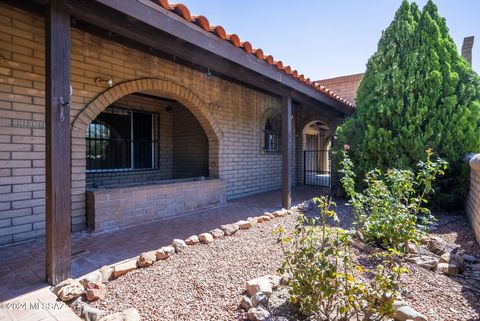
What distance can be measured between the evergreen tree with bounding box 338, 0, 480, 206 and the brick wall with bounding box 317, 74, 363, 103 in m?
3.73

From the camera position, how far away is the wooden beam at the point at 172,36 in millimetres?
2654

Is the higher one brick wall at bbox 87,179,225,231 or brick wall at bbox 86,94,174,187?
brick wall at bbox 86,94,174,187

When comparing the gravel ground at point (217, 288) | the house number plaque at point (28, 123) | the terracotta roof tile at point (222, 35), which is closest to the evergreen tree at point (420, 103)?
the terracotta roof tile at point (222, 35)

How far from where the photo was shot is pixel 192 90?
5.90 meters

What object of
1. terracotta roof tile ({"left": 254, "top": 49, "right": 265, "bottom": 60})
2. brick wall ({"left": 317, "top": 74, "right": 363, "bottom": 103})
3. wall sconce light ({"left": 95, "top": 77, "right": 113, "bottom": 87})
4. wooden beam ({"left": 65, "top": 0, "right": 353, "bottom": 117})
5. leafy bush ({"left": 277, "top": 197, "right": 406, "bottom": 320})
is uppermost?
brick wall ({"left": 317, "top": 74, "right": 363, "bottom": 103})

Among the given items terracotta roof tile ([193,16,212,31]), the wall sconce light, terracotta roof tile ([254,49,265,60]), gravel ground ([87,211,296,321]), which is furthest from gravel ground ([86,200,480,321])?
the wall sconce light

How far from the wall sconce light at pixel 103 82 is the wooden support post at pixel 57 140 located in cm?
203

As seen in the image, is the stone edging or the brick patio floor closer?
the stone edging

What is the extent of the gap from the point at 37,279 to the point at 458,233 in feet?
18.3

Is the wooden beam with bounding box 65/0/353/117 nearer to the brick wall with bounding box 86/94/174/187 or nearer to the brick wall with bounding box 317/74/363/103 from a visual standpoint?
the brick wall with bounding box 86/94/174/187

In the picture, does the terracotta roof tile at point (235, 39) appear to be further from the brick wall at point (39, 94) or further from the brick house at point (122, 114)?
the brick wall at point (39, 94)

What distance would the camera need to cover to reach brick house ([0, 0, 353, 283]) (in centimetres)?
248

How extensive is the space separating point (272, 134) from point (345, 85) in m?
3.85

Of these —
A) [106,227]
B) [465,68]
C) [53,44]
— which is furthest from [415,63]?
[106,227]
